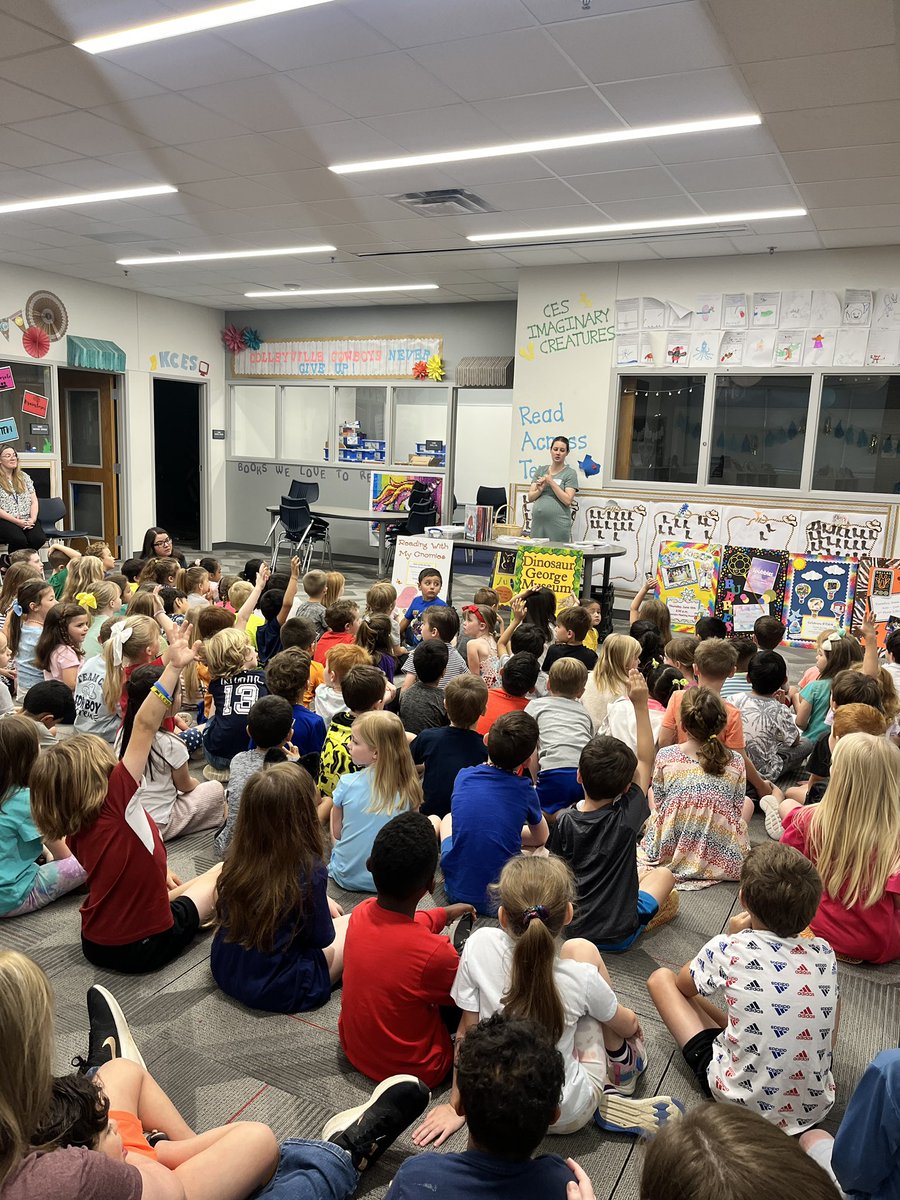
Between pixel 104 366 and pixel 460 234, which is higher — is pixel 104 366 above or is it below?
below

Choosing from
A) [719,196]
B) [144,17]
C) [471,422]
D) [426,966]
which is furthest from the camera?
[471,422]

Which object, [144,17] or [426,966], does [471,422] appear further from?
[426,966]

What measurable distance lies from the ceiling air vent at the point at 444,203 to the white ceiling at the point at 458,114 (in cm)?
13

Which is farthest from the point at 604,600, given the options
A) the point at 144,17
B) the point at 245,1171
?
the point at 245,1171

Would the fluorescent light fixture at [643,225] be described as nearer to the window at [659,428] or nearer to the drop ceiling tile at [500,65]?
the window at [659,428]

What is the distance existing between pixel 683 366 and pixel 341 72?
15.4 feet

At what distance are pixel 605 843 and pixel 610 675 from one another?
1.48 m

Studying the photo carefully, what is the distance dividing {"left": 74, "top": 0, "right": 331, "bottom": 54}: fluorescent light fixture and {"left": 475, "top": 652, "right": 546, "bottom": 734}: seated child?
276 cm

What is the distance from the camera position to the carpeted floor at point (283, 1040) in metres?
1.95

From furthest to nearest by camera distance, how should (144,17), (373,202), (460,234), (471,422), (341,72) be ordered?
(471,422)
(460,234)
(373,202)
(341,72)
(144,17)

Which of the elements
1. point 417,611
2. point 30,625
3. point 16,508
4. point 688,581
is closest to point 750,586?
point 688,581

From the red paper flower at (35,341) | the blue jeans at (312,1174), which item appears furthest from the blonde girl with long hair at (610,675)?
the red paper flower at (35,341)

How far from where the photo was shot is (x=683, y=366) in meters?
7.88

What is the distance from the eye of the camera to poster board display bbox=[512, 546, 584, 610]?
7.07 meters
